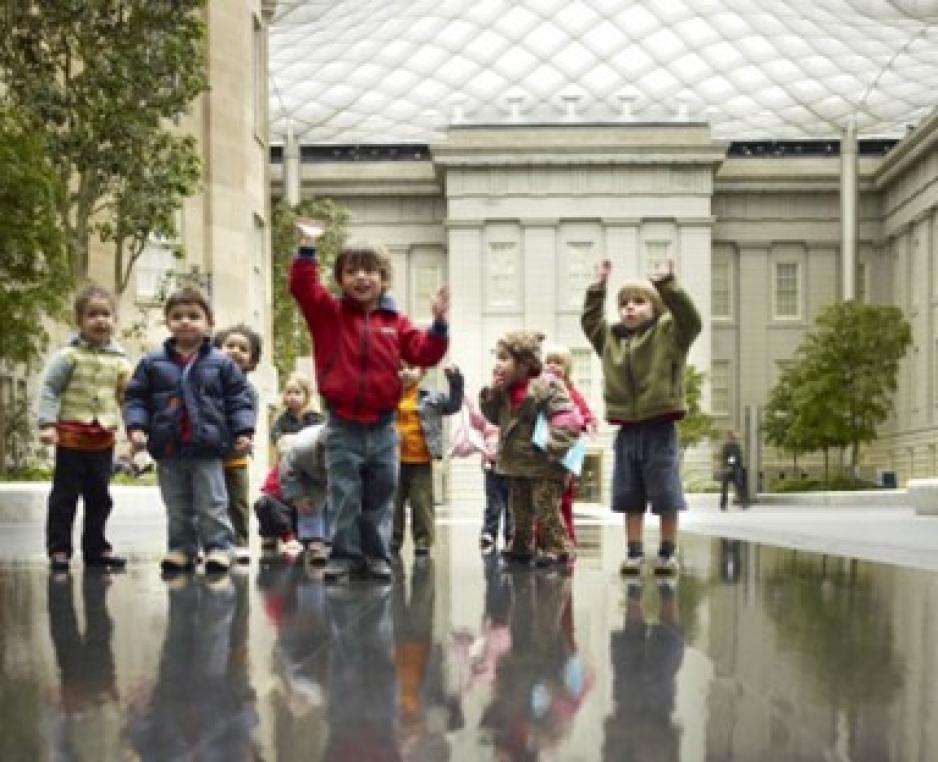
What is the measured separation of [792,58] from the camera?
71500mm

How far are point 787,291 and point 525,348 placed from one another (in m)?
60.6

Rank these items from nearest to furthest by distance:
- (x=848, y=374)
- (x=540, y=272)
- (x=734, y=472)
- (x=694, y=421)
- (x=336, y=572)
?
(x=336, y=572)
(x=734, y=472)
(x=848, y=374)
(x=694, y=421)
(x=540, y=272)

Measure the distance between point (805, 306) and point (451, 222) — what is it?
1793cm

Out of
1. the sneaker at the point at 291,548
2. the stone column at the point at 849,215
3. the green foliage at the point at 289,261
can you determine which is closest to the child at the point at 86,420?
the sneaker at the point at 291,548

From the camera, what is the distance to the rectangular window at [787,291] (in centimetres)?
6794

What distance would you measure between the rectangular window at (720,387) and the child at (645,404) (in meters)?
59.4

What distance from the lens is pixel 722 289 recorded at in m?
67.8

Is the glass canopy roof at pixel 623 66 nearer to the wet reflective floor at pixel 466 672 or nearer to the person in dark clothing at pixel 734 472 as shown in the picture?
the person in dark clothing at pixel 734 472

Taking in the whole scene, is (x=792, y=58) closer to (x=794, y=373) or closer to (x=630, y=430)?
(x=794, y=373)

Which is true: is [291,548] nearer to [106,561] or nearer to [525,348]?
[106,561]

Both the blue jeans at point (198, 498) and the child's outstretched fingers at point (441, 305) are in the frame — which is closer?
the child's outstretched fingers at point (441, 305)

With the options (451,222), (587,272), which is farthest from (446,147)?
(587,272)

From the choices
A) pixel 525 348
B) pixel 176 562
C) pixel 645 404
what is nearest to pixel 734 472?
pixel 525 348

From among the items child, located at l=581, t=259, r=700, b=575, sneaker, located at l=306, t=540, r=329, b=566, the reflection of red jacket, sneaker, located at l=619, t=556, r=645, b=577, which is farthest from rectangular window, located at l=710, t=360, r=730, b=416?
the reflection of red jacket
